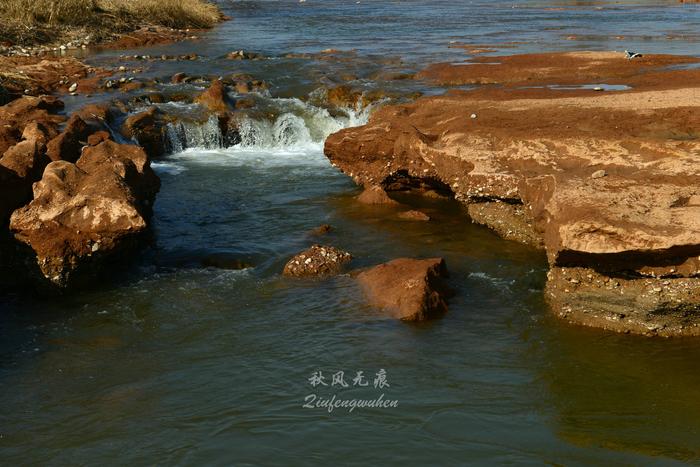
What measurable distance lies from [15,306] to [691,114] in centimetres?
937

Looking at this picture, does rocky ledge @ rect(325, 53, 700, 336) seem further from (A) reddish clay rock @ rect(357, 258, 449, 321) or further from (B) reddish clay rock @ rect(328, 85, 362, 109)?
(B) reddish clay rock @ rect(328, 85, 362, 109)

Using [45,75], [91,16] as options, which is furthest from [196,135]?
Answer: [91,16]

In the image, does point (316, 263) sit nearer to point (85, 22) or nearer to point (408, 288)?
point (408, 288)

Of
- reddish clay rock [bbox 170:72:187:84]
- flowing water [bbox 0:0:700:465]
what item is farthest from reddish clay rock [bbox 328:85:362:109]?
flowing water [bbox 0:0:700:465]

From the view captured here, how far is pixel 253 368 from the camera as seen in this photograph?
7.22m

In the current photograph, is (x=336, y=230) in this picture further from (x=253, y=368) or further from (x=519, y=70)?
(x=519, y=70)

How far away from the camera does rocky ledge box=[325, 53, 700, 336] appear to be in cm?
751

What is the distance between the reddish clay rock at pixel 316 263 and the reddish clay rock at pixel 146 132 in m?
7.61

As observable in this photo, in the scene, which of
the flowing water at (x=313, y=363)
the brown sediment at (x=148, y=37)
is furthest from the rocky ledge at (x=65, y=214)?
the brown sediment at (x=148, y=37)

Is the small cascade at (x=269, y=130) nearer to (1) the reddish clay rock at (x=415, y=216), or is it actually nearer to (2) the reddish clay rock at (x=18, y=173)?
(1) the reddish clay rock at (x=415, y=216)

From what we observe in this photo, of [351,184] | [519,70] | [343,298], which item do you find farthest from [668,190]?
→ [519,70]

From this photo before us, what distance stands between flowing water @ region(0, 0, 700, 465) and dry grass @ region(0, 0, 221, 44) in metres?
18.7

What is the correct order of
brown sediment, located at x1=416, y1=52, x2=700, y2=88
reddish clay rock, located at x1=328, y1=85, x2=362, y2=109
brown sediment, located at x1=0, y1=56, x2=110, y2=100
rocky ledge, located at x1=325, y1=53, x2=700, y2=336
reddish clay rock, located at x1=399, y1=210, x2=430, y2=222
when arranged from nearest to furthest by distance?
1. rocky ledge, located at x1=325, y1=53, x2=700, y2=336
2. reddish clay rock, located at x1=399, y1=210, x2=430, y2=222
3. brown sediment, located at x1=416, y1=52, x2=700, y2=88
4. reddish clay rock, located at x1=328, y1=85, x2=362, y2=109
5. brown sediment, located at x1=0, y1=56, x2=110, y2=100

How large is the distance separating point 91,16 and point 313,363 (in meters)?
28.6
